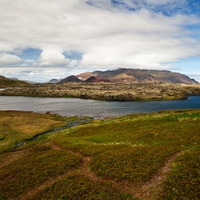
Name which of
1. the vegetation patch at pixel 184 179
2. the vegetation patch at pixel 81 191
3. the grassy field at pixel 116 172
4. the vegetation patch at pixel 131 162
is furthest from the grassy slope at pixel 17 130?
the vegetation patch at pixel 184 179

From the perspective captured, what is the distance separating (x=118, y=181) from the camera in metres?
25.6

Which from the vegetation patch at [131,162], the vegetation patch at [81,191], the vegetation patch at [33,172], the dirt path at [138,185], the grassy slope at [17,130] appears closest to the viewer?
the dirt path at [138,185]

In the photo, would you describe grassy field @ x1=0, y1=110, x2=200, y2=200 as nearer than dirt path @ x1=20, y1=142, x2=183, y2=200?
No

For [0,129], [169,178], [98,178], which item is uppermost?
[169,178]

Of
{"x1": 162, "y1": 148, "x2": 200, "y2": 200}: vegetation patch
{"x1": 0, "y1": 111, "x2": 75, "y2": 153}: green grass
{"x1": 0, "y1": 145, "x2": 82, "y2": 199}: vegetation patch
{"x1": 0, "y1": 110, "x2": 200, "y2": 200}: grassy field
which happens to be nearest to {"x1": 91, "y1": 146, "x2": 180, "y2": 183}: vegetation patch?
{"x1": 0, "y1": 110, "x2": 200, "y2": 200}: grassy field

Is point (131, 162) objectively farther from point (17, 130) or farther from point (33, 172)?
point (17, 130)

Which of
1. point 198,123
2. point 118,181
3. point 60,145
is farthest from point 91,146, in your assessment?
point 198,123

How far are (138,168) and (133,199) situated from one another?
6889 millimetres

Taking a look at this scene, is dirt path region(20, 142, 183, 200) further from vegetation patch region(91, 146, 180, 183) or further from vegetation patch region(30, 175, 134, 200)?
vegetation patch region(30, 175, 134, 200)

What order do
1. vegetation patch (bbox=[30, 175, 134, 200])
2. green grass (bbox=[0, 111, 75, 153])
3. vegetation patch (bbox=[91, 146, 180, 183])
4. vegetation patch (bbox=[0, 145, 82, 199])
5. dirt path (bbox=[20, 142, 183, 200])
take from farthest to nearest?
green grass (bbox=[0, 111, 75, 153]) → vegetation patch (bbox=[0, 145, 82, 199]) → vegetation patch (bbox=[91, 146, 180, 183]) → vegetation patch (bbox=[30, 175, 134, 200]) → dirt path (bbox=[20, 142, 183, 200])

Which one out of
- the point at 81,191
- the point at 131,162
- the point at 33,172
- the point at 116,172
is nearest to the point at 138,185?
the point at 116,172

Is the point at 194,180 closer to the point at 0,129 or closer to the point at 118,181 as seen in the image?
the point at 118,181

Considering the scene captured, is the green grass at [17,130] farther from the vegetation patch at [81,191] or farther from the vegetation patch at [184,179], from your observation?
the vegetation patch at [184,179]

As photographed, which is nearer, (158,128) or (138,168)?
(138,168)
